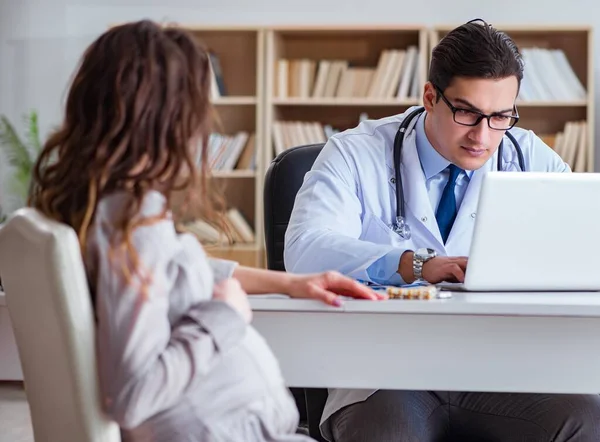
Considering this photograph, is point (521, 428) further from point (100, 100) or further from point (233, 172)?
point (233, 172)

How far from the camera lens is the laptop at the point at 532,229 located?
150 centimetres

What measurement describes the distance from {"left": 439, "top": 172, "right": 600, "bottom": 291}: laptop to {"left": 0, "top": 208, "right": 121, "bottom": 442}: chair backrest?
25.3 inches

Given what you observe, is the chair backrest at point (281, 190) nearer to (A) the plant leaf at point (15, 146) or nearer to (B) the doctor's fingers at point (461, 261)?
(B) the doctor's fingers at point (461, 261)

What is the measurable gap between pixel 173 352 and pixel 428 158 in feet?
3.70

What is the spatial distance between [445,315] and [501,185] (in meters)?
0.24

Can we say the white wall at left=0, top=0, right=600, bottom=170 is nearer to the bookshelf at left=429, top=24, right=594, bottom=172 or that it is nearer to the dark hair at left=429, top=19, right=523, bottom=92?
the bookshelf at left=429, top=24, right=594, bottom=172

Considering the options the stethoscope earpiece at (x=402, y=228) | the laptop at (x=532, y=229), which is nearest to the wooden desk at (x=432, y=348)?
the laptop at (x=532, y=229)

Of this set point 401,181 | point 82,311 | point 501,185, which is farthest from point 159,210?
point 401,181

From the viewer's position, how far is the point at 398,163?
209cm

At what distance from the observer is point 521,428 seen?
170 centimetres

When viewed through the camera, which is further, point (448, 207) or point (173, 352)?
point (448, 207)

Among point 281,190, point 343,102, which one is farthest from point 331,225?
point 343,102

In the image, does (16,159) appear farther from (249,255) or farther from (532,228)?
(532,228)

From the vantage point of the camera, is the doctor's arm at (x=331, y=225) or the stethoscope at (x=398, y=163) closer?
the doctor's arm at (x=331, y=225)
